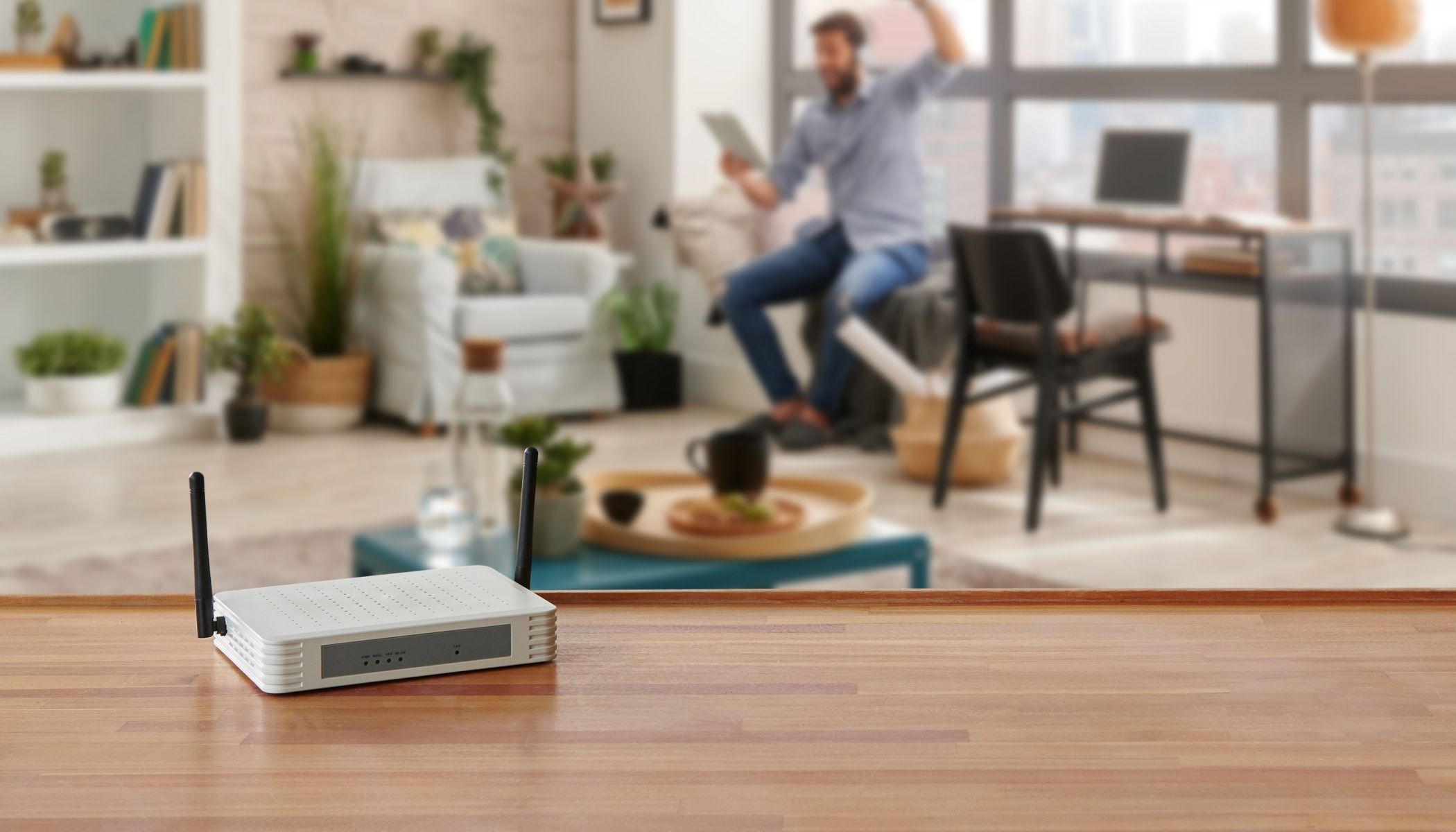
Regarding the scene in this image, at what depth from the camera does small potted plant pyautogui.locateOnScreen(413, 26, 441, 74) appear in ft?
23.1

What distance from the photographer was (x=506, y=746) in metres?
1.00

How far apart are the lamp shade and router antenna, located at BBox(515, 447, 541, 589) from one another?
388 centimetres

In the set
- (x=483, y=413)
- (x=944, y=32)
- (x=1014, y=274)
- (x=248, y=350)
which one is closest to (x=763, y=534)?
(x=483, y=413)

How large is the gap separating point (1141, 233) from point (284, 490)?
279cm

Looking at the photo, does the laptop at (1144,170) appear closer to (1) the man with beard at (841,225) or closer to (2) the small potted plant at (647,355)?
(1) the man with beard at (841,225)

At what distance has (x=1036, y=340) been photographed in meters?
4.80

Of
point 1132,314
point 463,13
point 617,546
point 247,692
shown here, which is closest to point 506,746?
point 247,692

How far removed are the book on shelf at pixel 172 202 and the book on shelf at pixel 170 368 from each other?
1.06 ft

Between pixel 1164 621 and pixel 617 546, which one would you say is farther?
pixel 617 546

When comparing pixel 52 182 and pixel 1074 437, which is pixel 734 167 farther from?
pixel 52 182

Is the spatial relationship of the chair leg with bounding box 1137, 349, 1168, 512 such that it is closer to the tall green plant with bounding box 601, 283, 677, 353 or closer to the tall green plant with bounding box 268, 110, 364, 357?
the tall green plant with bounding box 601, 283, 677, 353

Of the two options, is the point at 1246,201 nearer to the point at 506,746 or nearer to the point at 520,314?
the point at 520,314

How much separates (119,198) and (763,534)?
13.6 feet

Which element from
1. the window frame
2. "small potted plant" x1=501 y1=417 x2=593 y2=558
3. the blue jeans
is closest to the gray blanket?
the blue jeans
